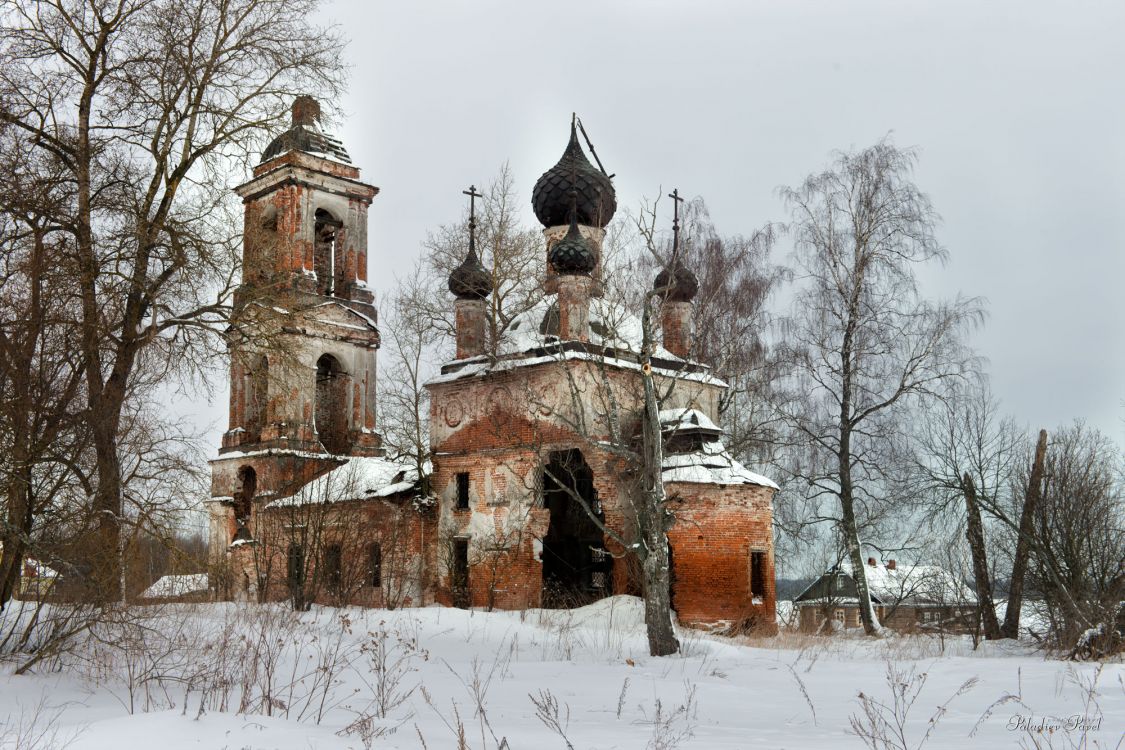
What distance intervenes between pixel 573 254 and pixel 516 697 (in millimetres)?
12644

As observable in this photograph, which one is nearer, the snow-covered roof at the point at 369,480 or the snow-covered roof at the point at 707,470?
the snow-covered roof at the point at 707,470

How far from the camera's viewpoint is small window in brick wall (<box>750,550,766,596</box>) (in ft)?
66.4

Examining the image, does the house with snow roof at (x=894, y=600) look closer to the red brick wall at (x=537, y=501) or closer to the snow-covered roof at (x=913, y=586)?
the snow-covered roof at (x=913, y=586)

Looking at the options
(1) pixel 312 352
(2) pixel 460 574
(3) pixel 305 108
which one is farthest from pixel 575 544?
(3) pixel 305 108

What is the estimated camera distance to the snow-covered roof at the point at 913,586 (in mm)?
23250

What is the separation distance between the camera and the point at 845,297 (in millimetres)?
22484

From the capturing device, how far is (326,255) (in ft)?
98.1

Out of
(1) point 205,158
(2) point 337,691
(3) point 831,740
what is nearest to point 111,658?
(2) point 337,691

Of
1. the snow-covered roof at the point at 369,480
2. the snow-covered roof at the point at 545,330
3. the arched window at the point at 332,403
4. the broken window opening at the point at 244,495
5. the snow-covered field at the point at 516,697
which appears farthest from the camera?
the arched window at the point at 332,403

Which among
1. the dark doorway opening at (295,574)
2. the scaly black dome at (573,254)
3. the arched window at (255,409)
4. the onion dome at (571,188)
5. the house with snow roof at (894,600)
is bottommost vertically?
the house with snow roof at (894,600)

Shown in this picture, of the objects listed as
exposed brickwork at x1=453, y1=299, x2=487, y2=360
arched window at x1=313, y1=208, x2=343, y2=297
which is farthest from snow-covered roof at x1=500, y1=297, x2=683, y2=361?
arched window at x1=313, y1=208, x2=343, y2=297

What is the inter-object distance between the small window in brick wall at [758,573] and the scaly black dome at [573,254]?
620 centimetres

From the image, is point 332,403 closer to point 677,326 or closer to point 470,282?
point 470,282

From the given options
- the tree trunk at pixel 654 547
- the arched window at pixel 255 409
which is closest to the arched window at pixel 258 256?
the tree trunk at pixel 654 547
